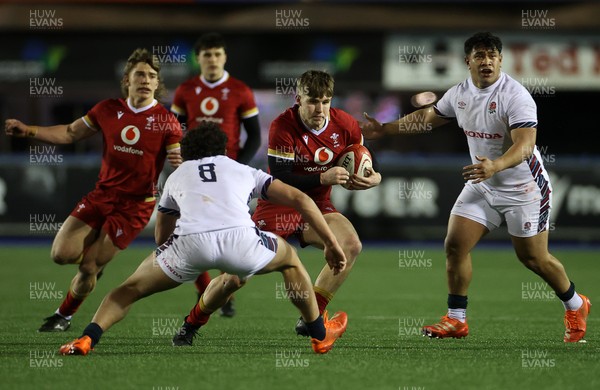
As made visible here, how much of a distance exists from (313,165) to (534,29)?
478 inches

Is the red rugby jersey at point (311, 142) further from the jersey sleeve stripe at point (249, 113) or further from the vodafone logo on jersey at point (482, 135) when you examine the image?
the jersey sleeve stripe at point (249, 113)

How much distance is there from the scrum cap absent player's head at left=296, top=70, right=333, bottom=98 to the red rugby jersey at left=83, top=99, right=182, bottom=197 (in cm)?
140

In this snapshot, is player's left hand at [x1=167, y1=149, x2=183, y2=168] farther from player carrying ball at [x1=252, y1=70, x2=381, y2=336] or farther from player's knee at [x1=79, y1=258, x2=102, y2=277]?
player's knee at [x1=79, y1=258, x2=102, y2=277]

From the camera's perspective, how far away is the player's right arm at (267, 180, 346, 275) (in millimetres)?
6742

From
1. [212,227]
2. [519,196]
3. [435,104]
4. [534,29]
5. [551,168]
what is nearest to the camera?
[212,227]

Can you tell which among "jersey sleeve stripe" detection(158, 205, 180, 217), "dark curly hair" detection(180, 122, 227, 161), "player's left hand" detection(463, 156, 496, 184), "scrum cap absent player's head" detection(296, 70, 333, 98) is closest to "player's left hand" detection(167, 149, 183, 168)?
"scrum cap absent player's head" detection(296, 70, 333, 98)

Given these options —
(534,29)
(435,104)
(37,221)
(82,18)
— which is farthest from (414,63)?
(435,104)

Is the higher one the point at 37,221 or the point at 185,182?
the point at 185,182

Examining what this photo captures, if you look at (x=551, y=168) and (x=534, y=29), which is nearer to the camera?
(x=551, y=168)

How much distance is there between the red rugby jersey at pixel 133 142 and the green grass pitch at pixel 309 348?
3.78ft

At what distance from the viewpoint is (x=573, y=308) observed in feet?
26.0

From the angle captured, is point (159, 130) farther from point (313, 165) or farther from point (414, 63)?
point (414, 63)

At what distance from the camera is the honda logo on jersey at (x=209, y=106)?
10219mm

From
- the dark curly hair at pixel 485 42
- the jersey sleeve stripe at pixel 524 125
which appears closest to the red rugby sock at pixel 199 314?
the jersey sleeve stripe at pixel 524 125
